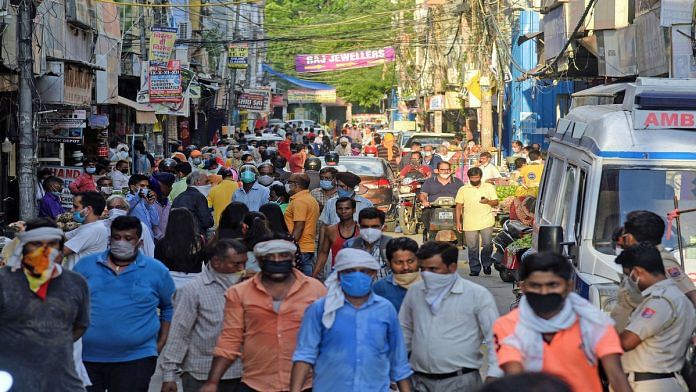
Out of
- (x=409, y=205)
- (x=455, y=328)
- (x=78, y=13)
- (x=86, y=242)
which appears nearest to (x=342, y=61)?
(x=409, y=205)

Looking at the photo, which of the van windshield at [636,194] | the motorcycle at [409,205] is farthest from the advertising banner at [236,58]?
the van windshield at [636,194]

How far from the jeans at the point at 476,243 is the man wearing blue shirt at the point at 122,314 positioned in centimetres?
1021

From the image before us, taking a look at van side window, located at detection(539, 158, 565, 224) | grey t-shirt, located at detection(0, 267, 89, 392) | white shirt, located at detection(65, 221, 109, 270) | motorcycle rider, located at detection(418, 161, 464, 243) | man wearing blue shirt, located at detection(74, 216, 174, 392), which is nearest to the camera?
grey t-shirt, located at detection(0, 267, 89, 392)

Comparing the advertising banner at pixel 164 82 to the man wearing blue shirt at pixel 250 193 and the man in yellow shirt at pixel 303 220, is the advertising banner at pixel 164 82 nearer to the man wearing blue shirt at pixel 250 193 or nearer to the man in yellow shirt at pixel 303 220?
the man wearing blue shirt at pixel 250 193

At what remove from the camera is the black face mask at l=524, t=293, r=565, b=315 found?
5.40 meters

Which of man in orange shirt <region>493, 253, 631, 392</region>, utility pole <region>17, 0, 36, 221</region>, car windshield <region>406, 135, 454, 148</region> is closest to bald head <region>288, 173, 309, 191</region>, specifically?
utility pole <region>17, 0, 36, 221</region>

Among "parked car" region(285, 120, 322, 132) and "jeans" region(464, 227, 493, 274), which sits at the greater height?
"parked car" region(285, 120, 322, 132)

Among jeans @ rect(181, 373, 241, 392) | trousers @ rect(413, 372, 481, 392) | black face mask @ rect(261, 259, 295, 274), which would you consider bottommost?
jeans @ rect(181, 373, 241, 392)

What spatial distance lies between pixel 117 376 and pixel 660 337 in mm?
3095

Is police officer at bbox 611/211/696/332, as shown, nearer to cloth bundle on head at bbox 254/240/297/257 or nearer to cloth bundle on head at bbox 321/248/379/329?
cloth bundle on head at bbox 321/248/379/329

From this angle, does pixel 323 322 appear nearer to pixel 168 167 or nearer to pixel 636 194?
pixel 636 194

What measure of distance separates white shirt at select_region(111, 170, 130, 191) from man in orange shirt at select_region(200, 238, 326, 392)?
14572mm

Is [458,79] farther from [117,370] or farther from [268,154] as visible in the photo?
[117,370]

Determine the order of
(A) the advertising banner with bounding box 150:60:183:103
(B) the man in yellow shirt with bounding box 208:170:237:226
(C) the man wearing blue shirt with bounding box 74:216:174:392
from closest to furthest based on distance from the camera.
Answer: (C) the man wearing blue shirt with bounding box 74:216:174:392
(B) the man in yellow shirt with bounding box 208:170:237:226
(A) the advertising banner with bounding box 150:60:183:103
